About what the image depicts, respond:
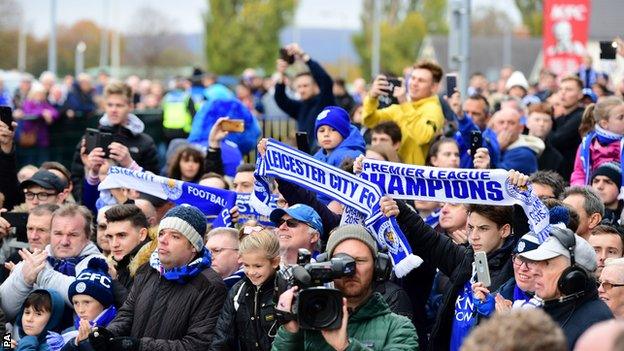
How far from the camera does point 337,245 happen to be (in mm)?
6879

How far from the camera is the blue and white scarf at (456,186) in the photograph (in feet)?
24.6

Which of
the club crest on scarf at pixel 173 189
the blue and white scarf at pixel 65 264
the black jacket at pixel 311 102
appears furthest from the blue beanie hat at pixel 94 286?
the black jacket at pixel 311 102

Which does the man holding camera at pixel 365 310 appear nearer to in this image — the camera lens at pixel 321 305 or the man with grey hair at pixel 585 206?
the camera lens at pixel 321 305

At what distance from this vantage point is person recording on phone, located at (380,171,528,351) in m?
7.83

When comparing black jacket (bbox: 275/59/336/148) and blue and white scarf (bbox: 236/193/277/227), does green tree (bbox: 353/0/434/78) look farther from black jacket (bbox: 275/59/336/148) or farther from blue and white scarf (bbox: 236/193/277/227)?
blue and white scarf (bbox: 236/193/277/227)

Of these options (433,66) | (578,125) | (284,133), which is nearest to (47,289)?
(433,66)

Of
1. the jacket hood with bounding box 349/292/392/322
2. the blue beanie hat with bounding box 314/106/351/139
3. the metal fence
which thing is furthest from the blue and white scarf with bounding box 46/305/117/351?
the metal fence

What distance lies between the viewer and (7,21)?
80500 mm

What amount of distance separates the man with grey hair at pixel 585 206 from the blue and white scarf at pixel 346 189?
1461mm

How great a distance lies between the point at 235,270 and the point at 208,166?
3.29 m

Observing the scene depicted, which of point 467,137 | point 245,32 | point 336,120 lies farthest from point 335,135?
point 245,32

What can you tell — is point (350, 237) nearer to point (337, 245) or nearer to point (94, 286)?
point (337, 245)

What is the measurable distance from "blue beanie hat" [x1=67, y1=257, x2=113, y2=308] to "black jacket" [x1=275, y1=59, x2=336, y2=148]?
→ 532cm

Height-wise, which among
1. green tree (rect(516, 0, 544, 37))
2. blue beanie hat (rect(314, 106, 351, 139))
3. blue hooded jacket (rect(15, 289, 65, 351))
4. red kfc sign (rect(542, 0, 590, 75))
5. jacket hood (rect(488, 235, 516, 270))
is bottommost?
blue hooded jacket (rect(15, 289, 65, 351))
